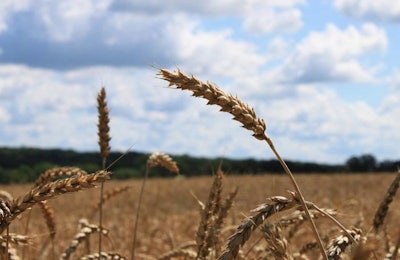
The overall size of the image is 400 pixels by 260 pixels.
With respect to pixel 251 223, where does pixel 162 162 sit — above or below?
above

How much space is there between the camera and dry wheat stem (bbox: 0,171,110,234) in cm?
217

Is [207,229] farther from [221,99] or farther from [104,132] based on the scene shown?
[221,99]

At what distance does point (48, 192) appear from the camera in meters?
2.20

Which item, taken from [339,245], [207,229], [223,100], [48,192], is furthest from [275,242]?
[207,229]

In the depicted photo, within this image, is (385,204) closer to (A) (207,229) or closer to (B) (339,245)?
(A) (207,229)

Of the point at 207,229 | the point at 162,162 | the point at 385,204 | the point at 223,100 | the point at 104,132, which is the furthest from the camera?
the point at 162,162

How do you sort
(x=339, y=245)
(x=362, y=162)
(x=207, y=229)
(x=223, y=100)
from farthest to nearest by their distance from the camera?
(x=362, y=162)
(x=207, y=229)
(x=339, y=245)
(x=223, y=100)

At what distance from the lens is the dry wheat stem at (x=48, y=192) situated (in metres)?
2.17

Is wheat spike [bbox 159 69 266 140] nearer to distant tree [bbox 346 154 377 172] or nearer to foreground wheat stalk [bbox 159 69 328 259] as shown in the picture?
foreground wheat stalk [bbox 159 69 328 259]

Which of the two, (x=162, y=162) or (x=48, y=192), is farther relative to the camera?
(x=162, y=162)

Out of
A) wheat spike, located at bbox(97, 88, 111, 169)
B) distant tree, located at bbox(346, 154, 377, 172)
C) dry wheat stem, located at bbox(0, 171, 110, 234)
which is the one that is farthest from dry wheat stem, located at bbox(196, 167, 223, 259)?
distant tree, located at bbox(346, 154, 377, 172)

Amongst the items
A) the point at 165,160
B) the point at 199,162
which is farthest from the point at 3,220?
the point at 199,162

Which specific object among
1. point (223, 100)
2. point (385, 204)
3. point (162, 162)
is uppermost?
point (223, 100)

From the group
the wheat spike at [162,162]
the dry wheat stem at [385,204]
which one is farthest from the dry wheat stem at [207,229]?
the wheat spike at [162,162]
